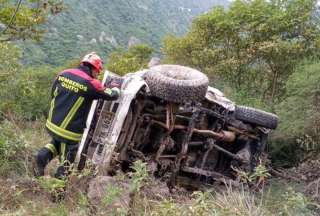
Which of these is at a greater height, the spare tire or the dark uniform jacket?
the spare tire

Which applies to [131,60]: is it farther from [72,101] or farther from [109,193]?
[109,193]

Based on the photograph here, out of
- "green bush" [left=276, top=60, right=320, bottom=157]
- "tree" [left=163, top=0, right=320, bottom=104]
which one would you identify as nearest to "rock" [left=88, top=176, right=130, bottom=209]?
"green bush" [left=276, top=60, right=320, bottom=157]

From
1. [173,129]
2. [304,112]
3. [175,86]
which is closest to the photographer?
[175,86]

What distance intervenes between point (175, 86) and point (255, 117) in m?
1.38

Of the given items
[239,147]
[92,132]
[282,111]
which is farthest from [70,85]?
[282,111]

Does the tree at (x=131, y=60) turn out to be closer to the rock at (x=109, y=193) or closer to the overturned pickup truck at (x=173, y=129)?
the overturned pickup truck at (x=173, y=129)

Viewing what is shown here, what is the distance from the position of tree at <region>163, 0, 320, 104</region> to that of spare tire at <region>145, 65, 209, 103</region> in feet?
26.3

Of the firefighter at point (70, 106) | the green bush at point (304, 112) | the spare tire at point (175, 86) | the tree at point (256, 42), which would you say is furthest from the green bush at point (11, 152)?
the tree at point (256, 42)

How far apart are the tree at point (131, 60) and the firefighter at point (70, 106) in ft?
57.4

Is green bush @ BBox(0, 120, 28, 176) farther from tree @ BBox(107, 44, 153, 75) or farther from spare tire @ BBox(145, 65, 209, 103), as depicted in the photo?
tree @ BBox(107, 44, 153, 75)

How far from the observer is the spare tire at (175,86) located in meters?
5.52

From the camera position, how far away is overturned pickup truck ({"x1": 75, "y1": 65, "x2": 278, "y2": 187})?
5.53 metres

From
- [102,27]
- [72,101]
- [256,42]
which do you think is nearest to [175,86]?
[72,101]

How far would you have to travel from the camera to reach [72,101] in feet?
16.4
